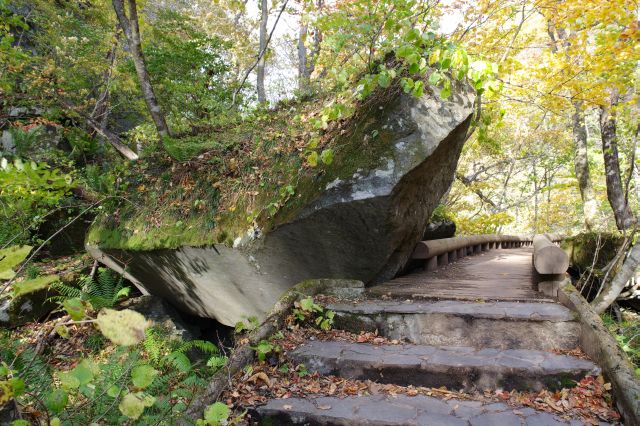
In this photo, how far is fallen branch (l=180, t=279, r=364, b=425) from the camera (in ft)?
7.87

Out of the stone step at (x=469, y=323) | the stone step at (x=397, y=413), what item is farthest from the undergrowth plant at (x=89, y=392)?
the stone step at (x=469, y=323)

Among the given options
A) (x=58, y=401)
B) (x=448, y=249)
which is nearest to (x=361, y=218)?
(x=58, y=401)

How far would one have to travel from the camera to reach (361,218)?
15.0ft

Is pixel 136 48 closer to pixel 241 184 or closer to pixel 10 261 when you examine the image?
pixel 241 184

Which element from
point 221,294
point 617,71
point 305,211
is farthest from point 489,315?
point 617,71

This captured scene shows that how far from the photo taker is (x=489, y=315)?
10.9 ft

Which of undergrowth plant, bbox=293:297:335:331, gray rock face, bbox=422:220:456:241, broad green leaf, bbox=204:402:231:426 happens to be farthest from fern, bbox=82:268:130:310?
gray rock face, bbox=422:220:456:241

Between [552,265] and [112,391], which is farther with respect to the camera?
[552,265]

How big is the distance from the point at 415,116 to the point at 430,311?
2422 mm

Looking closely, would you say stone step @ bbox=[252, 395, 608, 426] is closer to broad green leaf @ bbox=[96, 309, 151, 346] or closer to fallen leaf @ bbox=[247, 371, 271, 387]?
fallen leaf @ bbox=[247, 371, 271, 387]

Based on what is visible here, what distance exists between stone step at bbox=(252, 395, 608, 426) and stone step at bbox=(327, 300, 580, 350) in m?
0.82

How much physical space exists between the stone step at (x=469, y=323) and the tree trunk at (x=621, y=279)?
138 centimetres

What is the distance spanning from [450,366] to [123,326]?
2364mm

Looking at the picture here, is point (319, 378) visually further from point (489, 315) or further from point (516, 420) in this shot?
point (489, 315)
